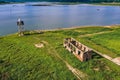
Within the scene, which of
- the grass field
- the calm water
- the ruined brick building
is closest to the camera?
the grass field

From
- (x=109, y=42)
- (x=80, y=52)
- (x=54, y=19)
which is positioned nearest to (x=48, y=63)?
(x=80, y=52)

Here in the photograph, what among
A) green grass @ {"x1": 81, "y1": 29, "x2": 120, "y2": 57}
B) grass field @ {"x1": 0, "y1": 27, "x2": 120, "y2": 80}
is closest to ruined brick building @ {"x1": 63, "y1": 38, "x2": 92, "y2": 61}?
grass field @ {"x1": 0, "y1": 27, "x2": 120, "y2": 80}

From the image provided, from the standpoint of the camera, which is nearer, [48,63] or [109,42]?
[48,63]

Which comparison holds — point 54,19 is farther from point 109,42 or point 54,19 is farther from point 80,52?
point 80,52

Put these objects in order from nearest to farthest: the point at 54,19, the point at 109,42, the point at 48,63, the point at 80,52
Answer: the point at 48,63
the point at 80,52
the point at 109,42
the point at 54,19

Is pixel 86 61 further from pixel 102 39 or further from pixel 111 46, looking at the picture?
pixel 102 39

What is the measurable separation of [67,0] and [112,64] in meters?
177

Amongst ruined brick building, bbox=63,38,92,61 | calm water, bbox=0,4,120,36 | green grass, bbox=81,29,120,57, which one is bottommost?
calm water, bbox=0,4,120,36

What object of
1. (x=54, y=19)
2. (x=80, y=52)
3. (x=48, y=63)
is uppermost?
(x=80, y=52)

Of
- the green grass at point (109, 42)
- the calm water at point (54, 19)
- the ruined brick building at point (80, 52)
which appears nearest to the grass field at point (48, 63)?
the green grass at point (109, 42)

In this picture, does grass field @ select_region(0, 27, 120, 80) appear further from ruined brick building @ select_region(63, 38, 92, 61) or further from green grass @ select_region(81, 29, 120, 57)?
ruined brick building @ select_region(63, 38, 92, 61)

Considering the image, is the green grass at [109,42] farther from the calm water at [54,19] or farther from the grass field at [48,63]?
the calm water at [54,19]

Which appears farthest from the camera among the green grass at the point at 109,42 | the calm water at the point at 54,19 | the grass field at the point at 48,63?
the calm water at the point at 54,19

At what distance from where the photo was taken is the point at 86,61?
24.6 metres
